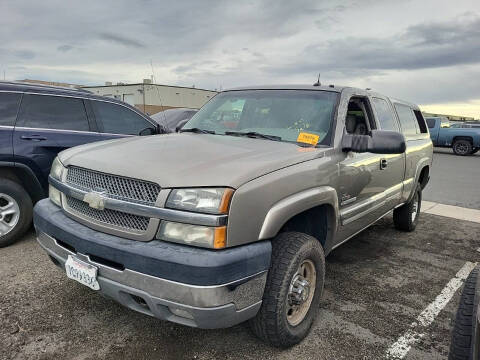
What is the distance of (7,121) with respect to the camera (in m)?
4.18

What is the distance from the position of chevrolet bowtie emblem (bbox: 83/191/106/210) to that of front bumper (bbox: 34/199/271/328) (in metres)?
0.17

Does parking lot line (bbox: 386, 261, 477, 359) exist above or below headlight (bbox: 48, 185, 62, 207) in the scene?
below

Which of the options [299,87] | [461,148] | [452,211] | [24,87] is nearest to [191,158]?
[299,87]

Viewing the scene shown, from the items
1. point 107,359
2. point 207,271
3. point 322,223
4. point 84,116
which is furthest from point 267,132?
point 84,116

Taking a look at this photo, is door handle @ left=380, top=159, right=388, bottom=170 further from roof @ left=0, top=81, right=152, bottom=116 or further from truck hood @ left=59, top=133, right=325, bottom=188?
roof @ left=0, top=81, right=152, bottom=116

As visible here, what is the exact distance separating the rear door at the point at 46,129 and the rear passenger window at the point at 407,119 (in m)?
3.79

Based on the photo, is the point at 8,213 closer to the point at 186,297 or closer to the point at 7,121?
the point at 7,121

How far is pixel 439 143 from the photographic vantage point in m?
20.5

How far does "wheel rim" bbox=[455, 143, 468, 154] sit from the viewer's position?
65.4 feet

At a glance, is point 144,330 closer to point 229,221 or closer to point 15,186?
point 229,221

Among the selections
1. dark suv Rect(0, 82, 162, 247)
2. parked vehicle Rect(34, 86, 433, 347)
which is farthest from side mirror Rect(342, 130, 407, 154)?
dark suv Rect(0, 82, 162, 247)

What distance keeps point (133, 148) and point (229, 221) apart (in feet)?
3.56

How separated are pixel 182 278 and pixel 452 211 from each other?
6701 millimetres

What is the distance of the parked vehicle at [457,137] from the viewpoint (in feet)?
64.3
